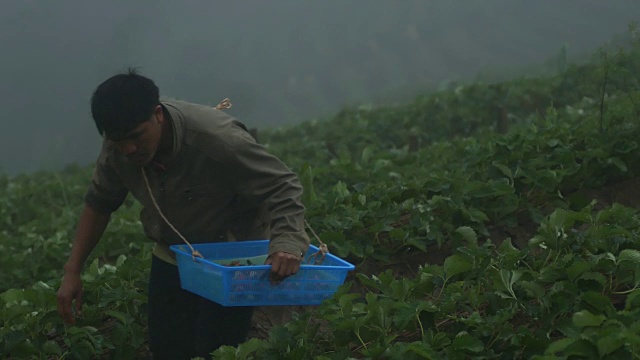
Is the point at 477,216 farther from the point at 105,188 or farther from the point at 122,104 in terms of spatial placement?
the point at 122,104

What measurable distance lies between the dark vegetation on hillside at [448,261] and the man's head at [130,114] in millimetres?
790

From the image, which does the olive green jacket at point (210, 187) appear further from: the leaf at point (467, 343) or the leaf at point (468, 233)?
the leaf at point (468, 233)

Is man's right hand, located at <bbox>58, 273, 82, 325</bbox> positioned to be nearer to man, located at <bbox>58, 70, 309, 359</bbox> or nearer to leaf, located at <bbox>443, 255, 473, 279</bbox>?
man, located at <bbox>58, 70, 309, 359</bbox>

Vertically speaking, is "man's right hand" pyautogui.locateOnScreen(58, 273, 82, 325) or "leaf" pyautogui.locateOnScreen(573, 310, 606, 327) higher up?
"leaf" pyautogui.locateOnScreen(573, 310, 606, 327)

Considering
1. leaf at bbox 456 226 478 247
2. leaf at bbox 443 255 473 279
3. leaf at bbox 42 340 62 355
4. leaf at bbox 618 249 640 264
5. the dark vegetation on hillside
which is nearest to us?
the dark vegetation on hillside

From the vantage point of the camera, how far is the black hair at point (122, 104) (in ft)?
13.0

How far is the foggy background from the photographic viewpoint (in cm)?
1820

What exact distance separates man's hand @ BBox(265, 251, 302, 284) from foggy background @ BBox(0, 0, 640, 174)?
13.9m

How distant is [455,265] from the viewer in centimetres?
435

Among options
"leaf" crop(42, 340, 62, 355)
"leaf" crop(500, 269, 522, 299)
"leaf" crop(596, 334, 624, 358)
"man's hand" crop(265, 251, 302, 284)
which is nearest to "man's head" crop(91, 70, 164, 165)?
"man's hand" crop(265, 251, 302, 284)

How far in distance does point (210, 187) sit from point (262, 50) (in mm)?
15983

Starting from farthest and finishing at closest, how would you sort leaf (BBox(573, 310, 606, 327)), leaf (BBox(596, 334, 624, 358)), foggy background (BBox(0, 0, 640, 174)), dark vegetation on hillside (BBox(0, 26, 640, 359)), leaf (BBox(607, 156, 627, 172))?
foggy background (BBox(0, 0, 640, 174)) < leaf (BBox(607, 156, 627, 172)) < dark vegetation on hillside (BBox(0, 26, 640, 359)) < leaf (BBox(573, 310, 606, 327)) < leaf (BBox(596, 334, 624, 358))

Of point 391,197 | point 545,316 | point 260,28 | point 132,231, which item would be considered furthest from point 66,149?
point 545,316

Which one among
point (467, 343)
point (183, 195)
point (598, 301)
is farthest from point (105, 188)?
point (598, 301)
